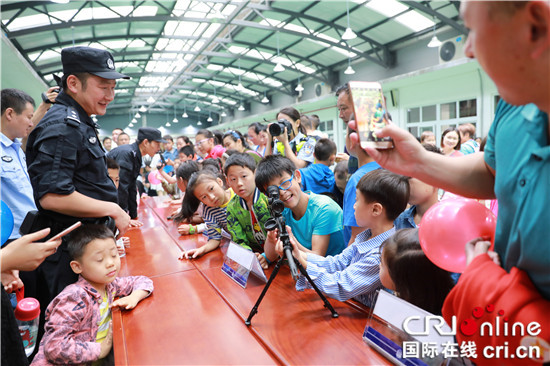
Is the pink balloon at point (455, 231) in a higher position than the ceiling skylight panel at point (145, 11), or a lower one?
lower

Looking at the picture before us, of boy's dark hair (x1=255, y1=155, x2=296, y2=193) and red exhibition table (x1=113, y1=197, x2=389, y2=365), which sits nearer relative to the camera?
red exhibition table (x1=113, y1=197, x2=389, y2=365)

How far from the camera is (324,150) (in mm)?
2867

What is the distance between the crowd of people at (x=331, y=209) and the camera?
1.64 ft

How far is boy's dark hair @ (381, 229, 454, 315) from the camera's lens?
867mm

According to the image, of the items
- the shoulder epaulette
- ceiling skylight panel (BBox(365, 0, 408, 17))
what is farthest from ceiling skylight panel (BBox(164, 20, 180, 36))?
the shoulder epaulette

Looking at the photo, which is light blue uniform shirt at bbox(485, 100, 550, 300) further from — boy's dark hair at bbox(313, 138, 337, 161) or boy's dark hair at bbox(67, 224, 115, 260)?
boy's dark hair at bbox(313, 138, 337, 161)

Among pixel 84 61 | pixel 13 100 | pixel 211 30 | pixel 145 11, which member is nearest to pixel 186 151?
pixel 13 100

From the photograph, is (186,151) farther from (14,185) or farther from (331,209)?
(331,209)

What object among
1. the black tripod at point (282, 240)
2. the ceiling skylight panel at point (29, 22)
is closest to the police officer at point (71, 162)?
the black tripod at point (282, 240)

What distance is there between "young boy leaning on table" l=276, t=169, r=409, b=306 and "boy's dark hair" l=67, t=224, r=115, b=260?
0.74 m

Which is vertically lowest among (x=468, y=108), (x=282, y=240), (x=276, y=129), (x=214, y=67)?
(x=282, y=240)

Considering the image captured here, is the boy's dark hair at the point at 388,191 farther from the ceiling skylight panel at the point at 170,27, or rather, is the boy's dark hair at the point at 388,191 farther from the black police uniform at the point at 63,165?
the ceiling skylight panel at the point at 170,27

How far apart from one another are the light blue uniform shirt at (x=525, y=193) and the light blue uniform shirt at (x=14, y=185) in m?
2.35

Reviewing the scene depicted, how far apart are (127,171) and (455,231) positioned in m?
2.77
